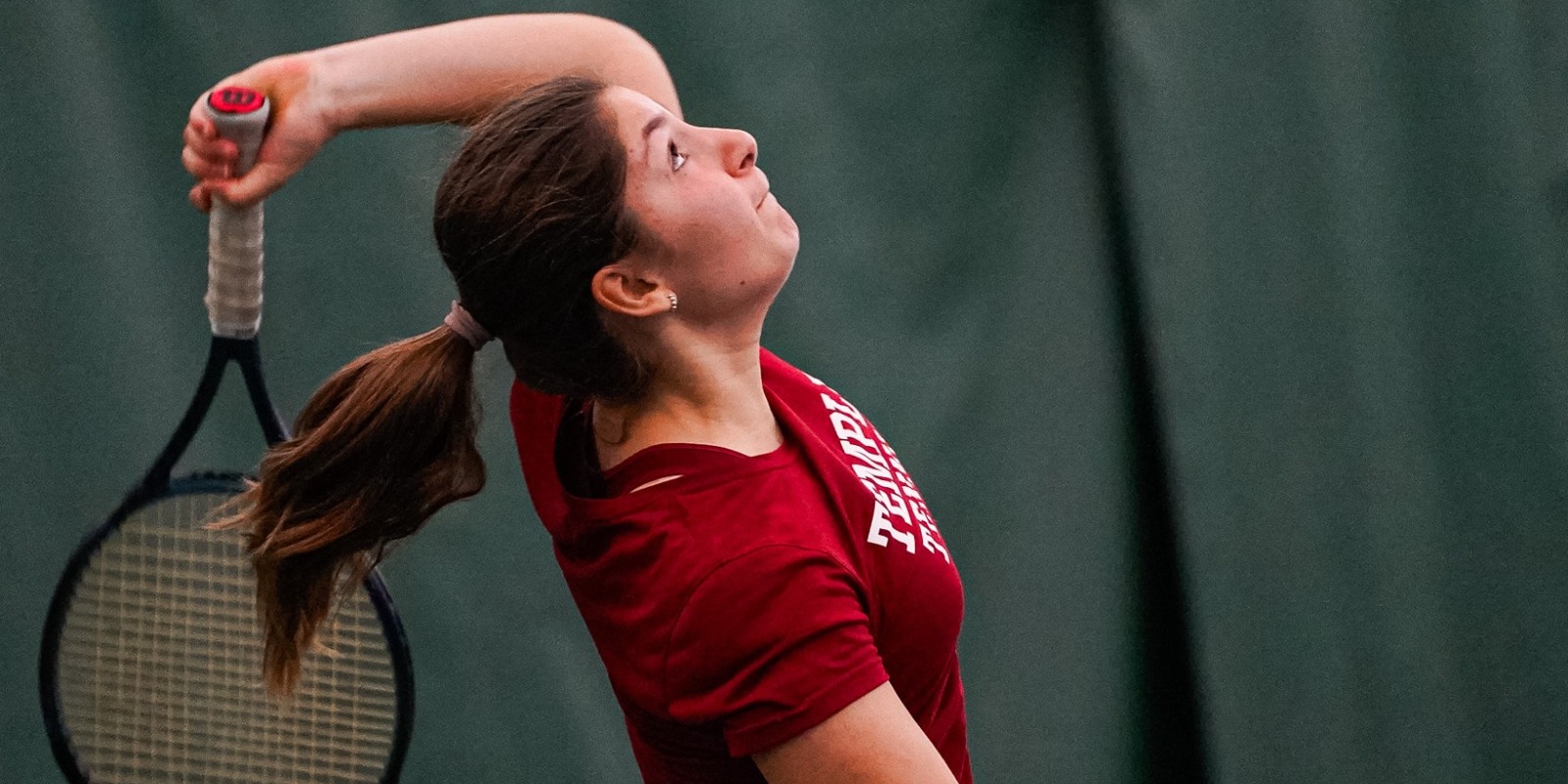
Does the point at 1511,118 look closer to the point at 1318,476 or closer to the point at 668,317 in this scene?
the point at 1318,476

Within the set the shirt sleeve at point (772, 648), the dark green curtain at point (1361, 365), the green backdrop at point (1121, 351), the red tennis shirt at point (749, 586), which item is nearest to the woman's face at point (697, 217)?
the red tennis shirt at point (749, 586)

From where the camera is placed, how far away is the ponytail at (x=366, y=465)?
1.14 metres

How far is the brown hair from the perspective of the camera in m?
1.07

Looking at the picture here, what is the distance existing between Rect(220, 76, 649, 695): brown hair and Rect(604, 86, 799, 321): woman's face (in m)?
0.02

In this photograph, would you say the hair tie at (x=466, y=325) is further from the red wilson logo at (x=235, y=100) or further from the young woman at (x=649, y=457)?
the red wilson logo at (x=235, y=100)

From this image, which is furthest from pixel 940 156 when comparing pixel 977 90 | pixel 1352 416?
pixel 1352 416

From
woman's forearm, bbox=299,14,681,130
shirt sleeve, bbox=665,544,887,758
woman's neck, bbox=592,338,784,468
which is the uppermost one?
woman's forearm, bbox=299,14,681,130

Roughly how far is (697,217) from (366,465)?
0.31 m

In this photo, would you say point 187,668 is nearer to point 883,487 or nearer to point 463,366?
point 463,366

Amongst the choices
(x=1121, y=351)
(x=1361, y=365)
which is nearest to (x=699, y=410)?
(x=1121, y=351)

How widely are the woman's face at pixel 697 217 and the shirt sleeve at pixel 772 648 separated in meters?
0.22

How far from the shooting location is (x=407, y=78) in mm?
1269

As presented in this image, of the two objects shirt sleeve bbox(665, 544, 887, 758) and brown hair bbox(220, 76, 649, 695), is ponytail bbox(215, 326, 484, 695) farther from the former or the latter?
shirt sleeve bbox(665, 544, 887, 758)

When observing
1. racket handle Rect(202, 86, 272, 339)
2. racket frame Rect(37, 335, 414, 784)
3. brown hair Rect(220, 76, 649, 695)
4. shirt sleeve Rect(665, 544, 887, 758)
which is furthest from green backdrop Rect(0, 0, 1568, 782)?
shirt sleeve Rect(665, 544, 887, 758)
